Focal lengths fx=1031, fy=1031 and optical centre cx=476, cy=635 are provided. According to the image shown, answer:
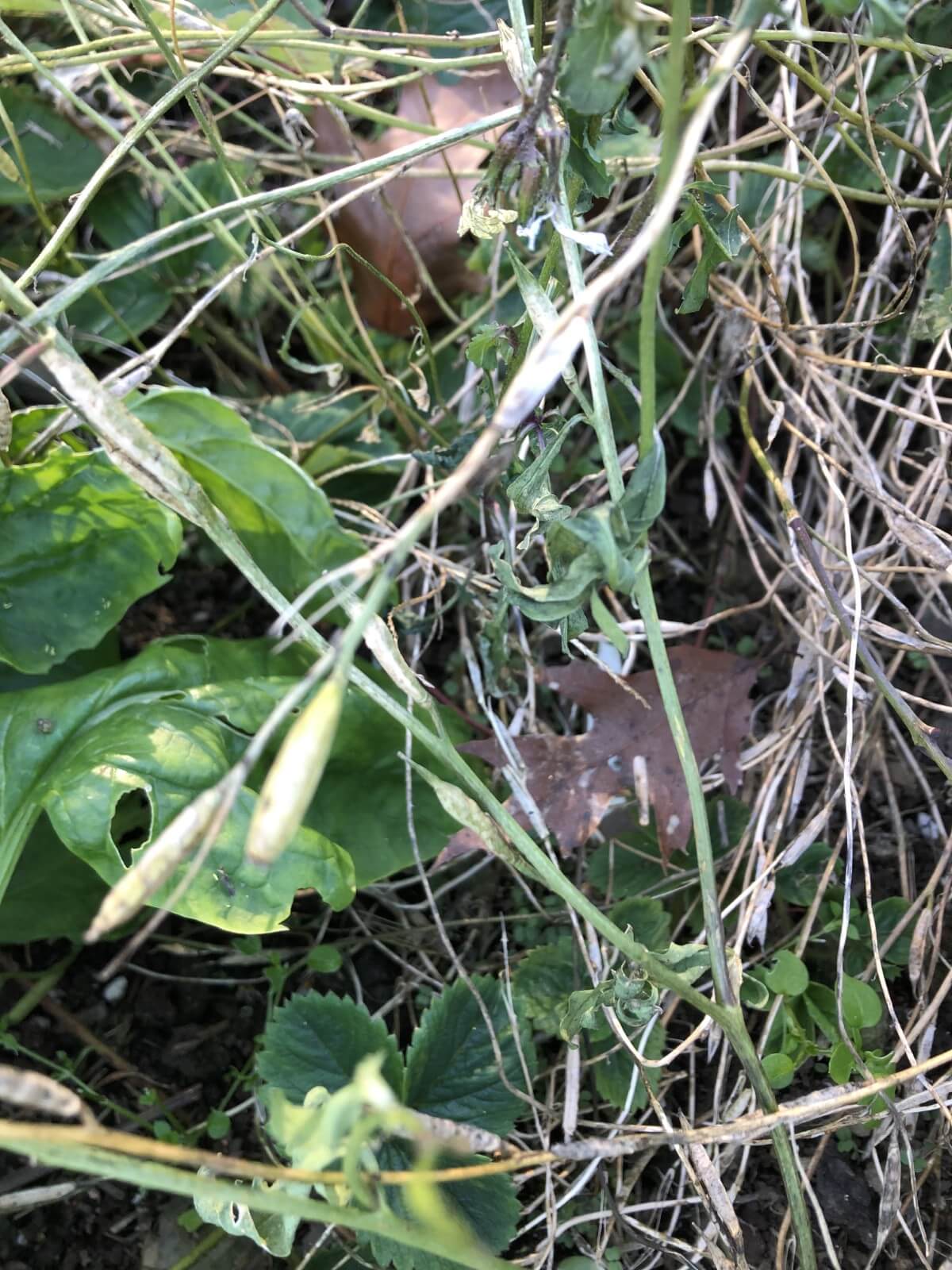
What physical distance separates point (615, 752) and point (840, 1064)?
334mm

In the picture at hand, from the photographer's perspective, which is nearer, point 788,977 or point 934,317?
point 788,977

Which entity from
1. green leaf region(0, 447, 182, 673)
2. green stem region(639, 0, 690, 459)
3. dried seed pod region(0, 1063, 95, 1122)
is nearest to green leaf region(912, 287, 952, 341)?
green stem region(639, 0, 690, 459)

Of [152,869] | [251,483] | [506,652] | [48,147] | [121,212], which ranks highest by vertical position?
[48,147]

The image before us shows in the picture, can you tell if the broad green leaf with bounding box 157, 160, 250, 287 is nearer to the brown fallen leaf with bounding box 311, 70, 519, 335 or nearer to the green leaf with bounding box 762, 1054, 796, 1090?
the brown fallen leaf with bounding box 311, 70, 519, 335

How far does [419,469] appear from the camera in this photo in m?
1.30

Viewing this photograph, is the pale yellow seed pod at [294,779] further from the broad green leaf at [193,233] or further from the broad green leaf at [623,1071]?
the broad green leaf at [193,233]

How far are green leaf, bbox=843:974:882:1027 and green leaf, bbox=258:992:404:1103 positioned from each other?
41 cm

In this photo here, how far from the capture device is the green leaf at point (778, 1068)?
2.76 feet

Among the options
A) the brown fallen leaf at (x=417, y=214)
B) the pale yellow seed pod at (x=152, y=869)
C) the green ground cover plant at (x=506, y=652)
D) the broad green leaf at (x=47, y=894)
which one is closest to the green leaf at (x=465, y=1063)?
the green ground cover plant at (x=506, y=652)

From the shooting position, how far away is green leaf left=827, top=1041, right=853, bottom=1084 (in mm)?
854

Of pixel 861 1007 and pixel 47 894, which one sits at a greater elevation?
pixel 47 894

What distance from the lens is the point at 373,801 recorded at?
1060 millimetres

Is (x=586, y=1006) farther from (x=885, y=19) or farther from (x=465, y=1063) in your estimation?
(x=885, y=19)

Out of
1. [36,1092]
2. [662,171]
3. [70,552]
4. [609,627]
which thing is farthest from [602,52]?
[70,552]
